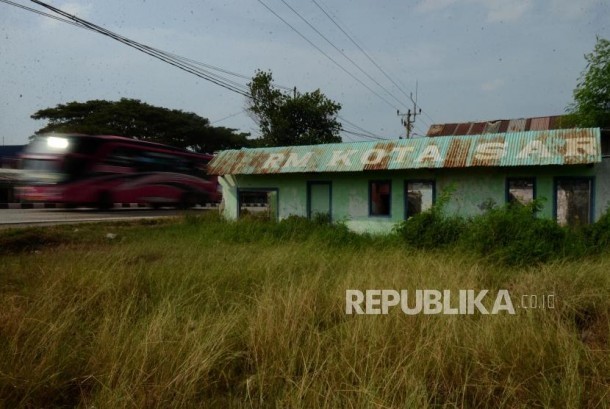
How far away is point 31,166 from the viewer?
15.6 metres

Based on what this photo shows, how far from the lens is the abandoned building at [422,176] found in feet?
37.6

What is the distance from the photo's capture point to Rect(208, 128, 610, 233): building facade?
11445 millimetres

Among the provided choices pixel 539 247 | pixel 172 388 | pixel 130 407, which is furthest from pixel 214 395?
pixel 539 247

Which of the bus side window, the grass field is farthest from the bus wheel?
the grass field

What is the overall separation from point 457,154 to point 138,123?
25.3 m

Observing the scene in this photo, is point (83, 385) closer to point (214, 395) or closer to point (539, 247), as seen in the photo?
point (214, 395)

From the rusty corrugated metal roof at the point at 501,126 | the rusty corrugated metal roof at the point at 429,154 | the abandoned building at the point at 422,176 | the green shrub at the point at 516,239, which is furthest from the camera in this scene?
the rusty corrugated metal roof at the point at 501,126

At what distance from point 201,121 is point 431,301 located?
35.5 metres

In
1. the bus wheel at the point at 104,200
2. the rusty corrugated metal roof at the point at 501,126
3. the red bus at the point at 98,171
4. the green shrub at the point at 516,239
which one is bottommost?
the green shrub at the point at 516,239

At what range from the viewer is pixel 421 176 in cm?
1339

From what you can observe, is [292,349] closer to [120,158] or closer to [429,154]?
[429,154]

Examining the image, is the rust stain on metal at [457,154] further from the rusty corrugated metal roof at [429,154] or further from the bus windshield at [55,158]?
the bus windshield at [55,158]

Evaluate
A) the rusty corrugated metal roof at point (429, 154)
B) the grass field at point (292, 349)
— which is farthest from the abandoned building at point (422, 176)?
the grass field at point (292, 349)

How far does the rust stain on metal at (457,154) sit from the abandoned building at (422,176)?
28 millimetres
